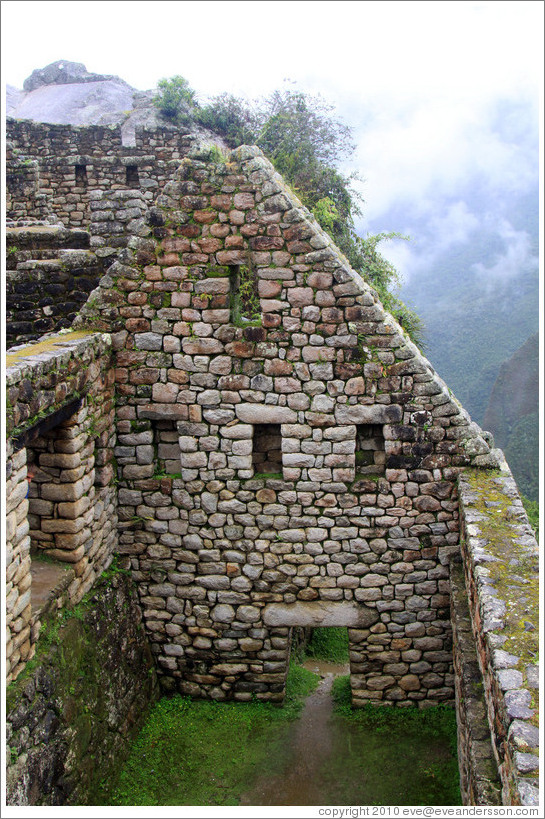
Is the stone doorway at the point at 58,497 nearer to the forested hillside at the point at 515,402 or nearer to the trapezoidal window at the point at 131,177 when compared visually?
the trapezoidal window at the point at 131,177

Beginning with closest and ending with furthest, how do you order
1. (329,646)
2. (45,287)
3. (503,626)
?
(503,626) → (45,287) → (329,646)

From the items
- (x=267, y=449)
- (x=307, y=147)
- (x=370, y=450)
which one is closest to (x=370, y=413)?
(x=370, y=450)

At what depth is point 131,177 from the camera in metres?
13.0

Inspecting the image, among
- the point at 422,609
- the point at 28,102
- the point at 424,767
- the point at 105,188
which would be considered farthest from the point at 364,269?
the point at 28,102

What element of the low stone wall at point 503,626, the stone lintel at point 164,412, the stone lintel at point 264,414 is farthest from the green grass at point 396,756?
the stone lintel at point 164,412

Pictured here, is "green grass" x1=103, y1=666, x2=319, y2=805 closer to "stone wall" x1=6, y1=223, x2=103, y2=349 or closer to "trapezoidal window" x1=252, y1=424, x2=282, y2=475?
"trapezoidal window" x1=252, y1=424, x2=282, y2=475

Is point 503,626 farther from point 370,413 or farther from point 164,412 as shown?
point 164,412

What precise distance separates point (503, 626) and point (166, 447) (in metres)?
3.85

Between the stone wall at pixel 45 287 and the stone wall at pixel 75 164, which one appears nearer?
the stone wall at pixel 45 287

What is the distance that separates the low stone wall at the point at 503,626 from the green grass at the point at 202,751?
6.73 feet

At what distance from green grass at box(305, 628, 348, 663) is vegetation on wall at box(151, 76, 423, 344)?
4.76m

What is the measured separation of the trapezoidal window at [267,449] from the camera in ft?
23.0

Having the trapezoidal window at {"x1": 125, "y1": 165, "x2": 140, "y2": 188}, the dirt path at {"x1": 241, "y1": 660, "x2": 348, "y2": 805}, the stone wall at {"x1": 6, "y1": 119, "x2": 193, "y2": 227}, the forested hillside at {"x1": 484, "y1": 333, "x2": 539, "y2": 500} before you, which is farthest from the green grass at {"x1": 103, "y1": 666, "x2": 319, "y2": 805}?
the forested hillside at {"x1": 484, "y1": 333, "x2": 539, "y2": 500}

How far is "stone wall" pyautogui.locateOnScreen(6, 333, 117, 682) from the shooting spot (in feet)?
16.0
